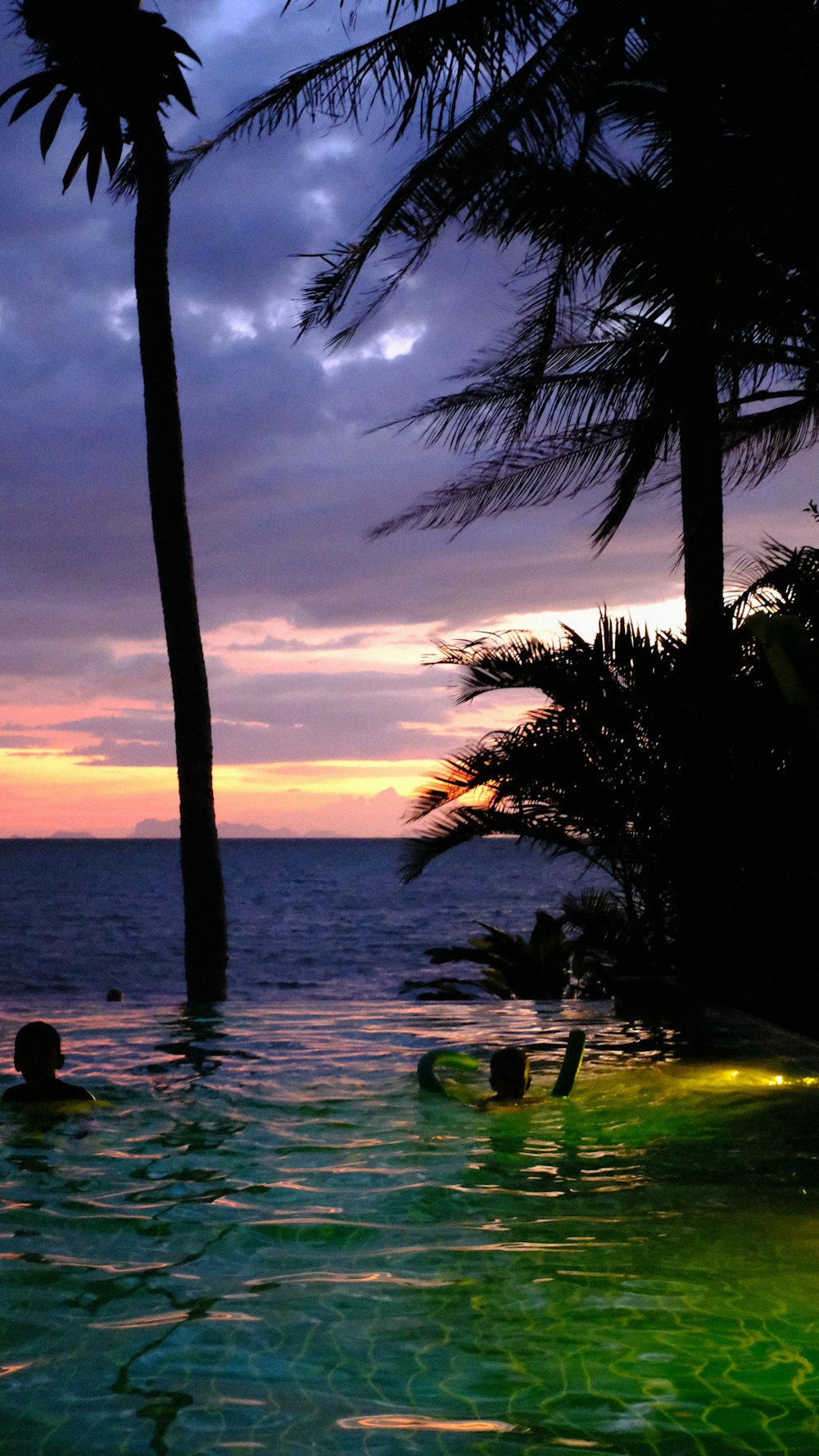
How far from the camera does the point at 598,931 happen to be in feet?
37.6

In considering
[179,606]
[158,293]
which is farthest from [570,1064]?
[158,293]

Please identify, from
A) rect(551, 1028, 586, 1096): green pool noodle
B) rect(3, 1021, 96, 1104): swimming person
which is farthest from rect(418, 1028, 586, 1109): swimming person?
Result: rect(3, 1021, 96, 1104): swimming person

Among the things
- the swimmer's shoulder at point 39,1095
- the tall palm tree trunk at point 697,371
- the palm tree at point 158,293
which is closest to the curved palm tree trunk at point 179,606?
the palm tree at point 158,293

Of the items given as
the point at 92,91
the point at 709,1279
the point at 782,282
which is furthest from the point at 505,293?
the point at 709,1279

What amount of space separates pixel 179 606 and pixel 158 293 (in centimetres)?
303

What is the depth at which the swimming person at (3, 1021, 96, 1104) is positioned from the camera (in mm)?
6996

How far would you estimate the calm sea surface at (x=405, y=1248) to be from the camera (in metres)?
3.31

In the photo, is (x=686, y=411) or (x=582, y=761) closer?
(x=582, y=761)

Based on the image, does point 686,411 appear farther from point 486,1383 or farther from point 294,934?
point 294,934

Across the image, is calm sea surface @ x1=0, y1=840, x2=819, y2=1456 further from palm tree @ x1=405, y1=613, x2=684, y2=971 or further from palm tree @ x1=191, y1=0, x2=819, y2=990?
palm tree @ x1=191, y1=0, x2=819, y2=990

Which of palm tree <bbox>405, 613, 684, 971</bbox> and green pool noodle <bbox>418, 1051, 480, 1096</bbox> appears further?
palm tree <bbox>405, 613, 684, 971</bbox>

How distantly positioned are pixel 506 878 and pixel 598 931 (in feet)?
321

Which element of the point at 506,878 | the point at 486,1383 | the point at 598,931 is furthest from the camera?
the point at 506,878

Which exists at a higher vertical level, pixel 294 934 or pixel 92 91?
pixel 92 91
